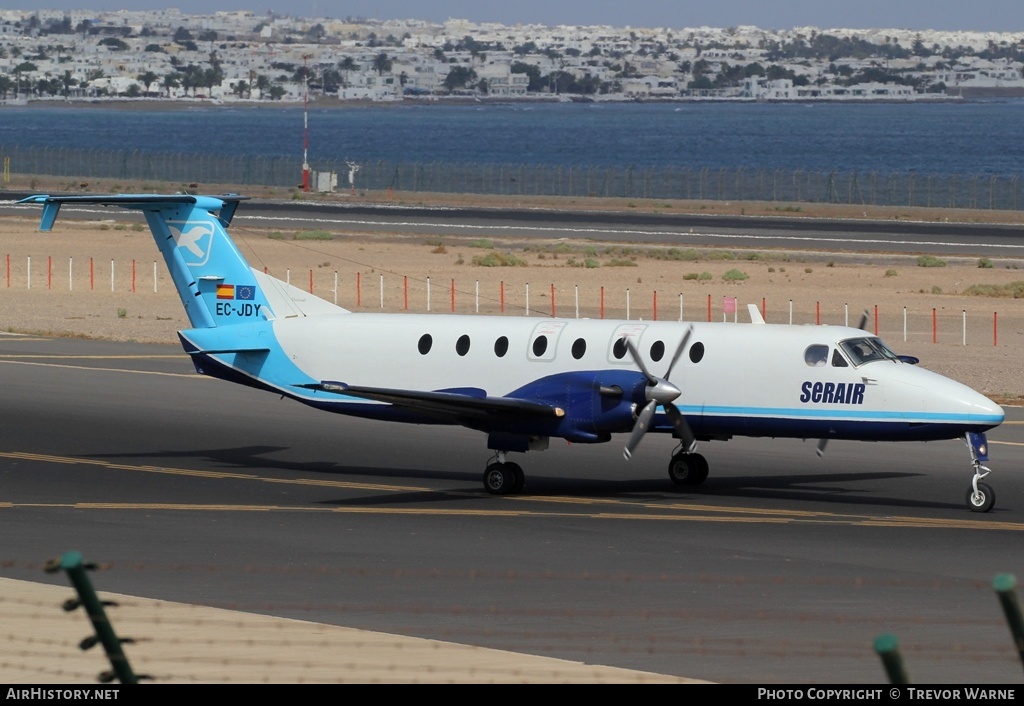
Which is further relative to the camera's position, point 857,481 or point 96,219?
point 96,219

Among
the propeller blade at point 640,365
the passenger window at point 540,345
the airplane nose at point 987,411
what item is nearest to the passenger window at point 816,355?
the airplane nose at point 987,411

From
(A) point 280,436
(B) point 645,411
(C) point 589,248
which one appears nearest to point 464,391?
(B) point 645,411

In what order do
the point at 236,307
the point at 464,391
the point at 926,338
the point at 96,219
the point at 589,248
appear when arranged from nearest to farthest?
the point at 464,391, the point at 236,307, the point at 926,338, the point at 589,248, the point at 96,219

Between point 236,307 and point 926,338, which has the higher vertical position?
point 236,307

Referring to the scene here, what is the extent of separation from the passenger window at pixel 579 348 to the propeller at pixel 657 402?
0.90m

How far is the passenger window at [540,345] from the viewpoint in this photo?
1066 inches

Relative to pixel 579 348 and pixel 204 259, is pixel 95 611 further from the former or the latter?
pixel 204 259

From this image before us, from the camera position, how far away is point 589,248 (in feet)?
270

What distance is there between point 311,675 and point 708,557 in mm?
8288

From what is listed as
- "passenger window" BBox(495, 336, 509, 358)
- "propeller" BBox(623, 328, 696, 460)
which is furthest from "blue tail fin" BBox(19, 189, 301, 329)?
"propeller" BBox(623, 328, 696, 460)

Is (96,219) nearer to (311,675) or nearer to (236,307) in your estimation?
(236,307)

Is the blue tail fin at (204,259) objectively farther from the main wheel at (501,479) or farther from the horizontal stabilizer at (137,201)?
the main wheel at (501,479)

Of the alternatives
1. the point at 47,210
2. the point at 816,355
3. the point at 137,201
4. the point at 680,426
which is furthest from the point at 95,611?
the point at 47,210
